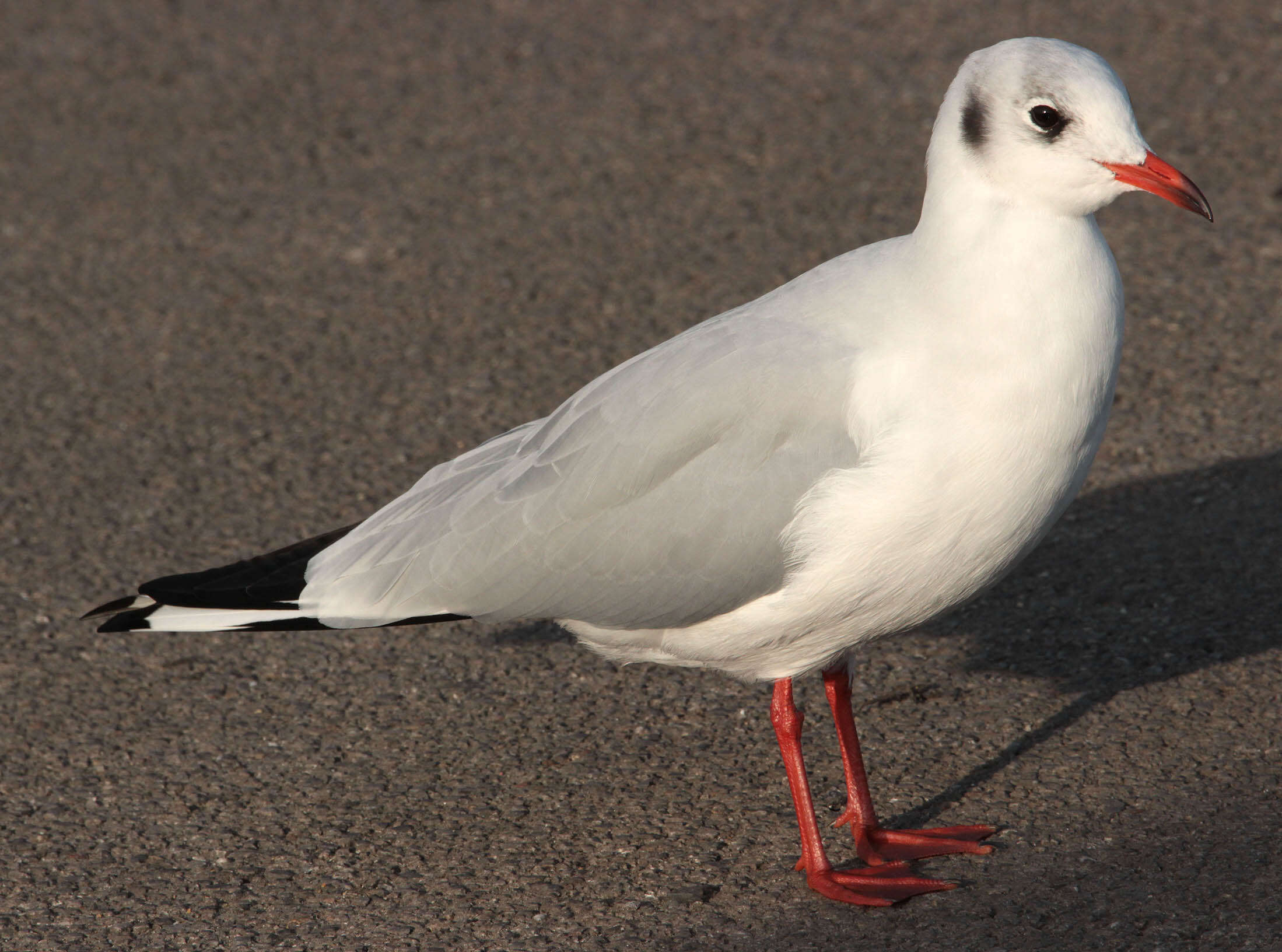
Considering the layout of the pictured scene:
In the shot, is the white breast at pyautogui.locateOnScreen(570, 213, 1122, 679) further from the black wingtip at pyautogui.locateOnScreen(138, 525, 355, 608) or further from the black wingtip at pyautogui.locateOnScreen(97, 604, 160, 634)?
the black wingtip at pyautogui.locateOnScreen(97, 604, 160, 634)

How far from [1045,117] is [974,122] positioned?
153mm

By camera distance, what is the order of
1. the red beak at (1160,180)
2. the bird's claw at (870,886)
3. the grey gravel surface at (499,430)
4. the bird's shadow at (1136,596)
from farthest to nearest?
the bird's shadow at (1136,596)
the grey gravel surface at (499,430)
the bird's claw at (870,886)
the red beak at (1160,180)

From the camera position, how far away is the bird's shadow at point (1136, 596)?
171 inches

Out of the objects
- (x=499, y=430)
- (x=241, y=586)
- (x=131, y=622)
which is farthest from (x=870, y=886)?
(x=499, y=430)

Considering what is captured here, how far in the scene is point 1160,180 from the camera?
3.23 metres

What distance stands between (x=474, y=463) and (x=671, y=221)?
10.9ft

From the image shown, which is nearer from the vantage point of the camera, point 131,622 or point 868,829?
point 868,829

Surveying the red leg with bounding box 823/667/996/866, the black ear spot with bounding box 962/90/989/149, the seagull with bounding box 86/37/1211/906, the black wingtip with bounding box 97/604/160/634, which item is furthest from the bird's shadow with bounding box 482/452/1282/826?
the black ear spot with bounding box 962/90/989/149

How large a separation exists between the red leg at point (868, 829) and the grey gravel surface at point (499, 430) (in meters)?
0.05

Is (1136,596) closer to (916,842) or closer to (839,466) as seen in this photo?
(916,842)

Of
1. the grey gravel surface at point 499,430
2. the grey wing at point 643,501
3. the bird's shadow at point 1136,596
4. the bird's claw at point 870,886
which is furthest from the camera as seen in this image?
the bird's shadow at point 1136,596

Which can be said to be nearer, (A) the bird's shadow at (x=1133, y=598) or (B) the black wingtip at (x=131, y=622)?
(B) the black wingtip at (x=131, y=622)

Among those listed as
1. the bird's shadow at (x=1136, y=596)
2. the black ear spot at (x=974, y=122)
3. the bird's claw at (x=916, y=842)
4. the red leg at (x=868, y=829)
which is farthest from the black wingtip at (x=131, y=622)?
the black ear spot at (x=974, y=122)

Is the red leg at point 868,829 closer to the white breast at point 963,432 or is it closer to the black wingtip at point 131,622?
the white breast at point 963,432
